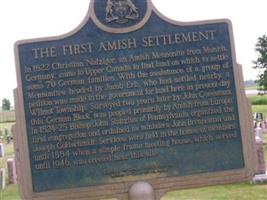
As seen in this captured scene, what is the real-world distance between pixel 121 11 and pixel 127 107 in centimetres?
116

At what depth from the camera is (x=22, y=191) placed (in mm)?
6156

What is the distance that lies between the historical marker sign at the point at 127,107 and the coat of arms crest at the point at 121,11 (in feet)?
0.04

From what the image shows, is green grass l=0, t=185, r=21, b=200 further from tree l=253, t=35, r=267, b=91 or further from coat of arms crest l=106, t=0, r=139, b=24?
tree l=253, t=35, r=267, b=91

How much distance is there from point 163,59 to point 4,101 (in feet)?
220

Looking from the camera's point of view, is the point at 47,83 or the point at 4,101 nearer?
the point at 47,83

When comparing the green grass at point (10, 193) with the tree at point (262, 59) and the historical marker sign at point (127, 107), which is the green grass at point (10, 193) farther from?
the tree at point (262, 59)

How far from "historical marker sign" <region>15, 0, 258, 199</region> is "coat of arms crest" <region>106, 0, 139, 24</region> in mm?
12

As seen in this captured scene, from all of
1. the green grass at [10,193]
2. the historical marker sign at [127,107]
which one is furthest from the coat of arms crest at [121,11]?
the green grass at [10,193]

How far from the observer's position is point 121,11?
20.9 feet

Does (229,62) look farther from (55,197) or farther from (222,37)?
(55,197)

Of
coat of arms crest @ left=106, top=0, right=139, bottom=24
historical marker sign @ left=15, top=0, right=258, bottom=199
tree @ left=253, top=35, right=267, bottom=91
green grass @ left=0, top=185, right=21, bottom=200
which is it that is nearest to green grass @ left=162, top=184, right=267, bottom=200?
historical marker sign @ left=15, top=0, right=258, bottom=199

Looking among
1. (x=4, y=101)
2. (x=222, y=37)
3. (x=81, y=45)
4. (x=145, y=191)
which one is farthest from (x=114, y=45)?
(x=4, y=101)

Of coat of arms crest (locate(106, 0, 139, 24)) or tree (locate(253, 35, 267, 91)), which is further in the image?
tree (locate(253, 35, 267, 91))

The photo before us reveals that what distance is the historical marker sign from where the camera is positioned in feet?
20.2
